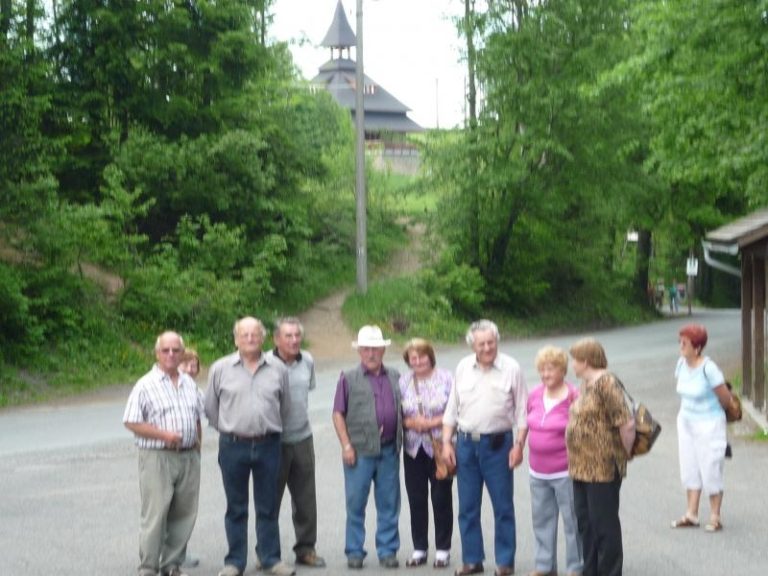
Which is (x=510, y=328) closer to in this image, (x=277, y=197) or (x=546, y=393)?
(x=277, y=197)

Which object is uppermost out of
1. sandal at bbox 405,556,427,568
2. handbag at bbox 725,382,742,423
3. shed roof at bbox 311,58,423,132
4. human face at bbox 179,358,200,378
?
shed roof at bbox 311,58,423,132

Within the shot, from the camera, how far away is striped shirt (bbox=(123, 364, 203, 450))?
8883mm

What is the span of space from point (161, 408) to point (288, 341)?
40.3 inches

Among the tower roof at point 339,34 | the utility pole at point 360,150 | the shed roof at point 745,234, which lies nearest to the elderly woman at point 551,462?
the shed roof at point 745,234

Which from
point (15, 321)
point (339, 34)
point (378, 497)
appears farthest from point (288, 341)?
point (339, 34)

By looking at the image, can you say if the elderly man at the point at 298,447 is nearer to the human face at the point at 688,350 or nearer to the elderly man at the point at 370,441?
the elderly man at the point at 370,441

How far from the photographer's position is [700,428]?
10758mm

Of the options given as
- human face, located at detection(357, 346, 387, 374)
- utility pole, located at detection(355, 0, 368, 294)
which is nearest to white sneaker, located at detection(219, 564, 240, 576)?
human face, located at detection(357, 346, 387, 374)

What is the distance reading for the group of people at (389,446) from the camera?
8.51 meters

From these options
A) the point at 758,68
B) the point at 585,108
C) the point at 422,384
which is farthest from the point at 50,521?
the point at 585,108

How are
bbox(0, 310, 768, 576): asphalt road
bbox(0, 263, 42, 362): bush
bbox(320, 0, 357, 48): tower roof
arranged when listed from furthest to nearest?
bbox(320, 0, 357, 48): tower roof
bbox(0, 263, 42, 362): bush
bbox(0, 310, 768, 576): asphalt road

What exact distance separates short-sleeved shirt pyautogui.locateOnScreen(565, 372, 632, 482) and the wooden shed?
10171 mm

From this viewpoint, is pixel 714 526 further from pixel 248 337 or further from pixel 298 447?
pixel 248 337

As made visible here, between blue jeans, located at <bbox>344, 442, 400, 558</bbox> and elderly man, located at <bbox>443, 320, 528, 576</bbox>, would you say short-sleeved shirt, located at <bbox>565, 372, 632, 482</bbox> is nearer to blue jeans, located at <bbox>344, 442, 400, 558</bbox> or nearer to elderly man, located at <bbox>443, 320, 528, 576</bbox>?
elderly man, located at <bbox>443, 320, 528, 576</bbox>
